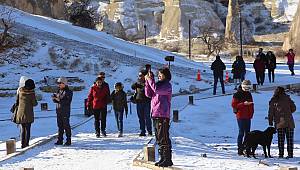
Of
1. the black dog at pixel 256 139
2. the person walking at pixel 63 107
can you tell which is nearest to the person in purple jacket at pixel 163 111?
the black dog at pixel 256 139

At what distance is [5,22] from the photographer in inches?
1233

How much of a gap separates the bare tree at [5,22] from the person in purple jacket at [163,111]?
19.1 metres

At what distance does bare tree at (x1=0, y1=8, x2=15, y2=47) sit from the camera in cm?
2826

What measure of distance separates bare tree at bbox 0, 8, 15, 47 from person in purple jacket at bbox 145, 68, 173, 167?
62.7ft

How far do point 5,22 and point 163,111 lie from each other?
22.9 metres

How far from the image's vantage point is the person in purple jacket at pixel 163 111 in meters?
9.98

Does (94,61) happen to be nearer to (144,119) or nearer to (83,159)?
(144,119)

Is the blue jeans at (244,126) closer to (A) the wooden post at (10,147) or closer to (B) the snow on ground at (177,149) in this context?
(B) the snow on ground at (177,149)

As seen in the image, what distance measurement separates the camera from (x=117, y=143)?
43.6ft

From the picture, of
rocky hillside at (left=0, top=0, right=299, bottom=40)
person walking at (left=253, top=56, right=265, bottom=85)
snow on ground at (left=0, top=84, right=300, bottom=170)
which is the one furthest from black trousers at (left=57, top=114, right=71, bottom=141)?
rocky hillside at (left=0, top=0, right=299, bottom=40)

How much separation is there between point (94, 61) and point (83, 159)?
663 inches

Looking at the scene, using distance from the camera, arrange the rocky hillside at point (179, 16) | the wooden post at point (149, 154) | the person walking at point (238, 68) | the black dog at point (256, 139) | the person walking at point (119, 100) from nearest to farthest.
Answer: the wooden post at point (149, 154), the black dog at point (256, 139), the person walking at point (119, 100), the person walking at point (238, 68), the rocky hillside at point (179, 16)

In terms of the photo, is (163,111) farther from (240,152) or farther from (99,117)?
(99,117)

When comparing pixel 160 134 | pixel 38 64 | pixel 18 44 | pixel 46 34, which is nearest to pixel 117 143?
pixel 160 134
